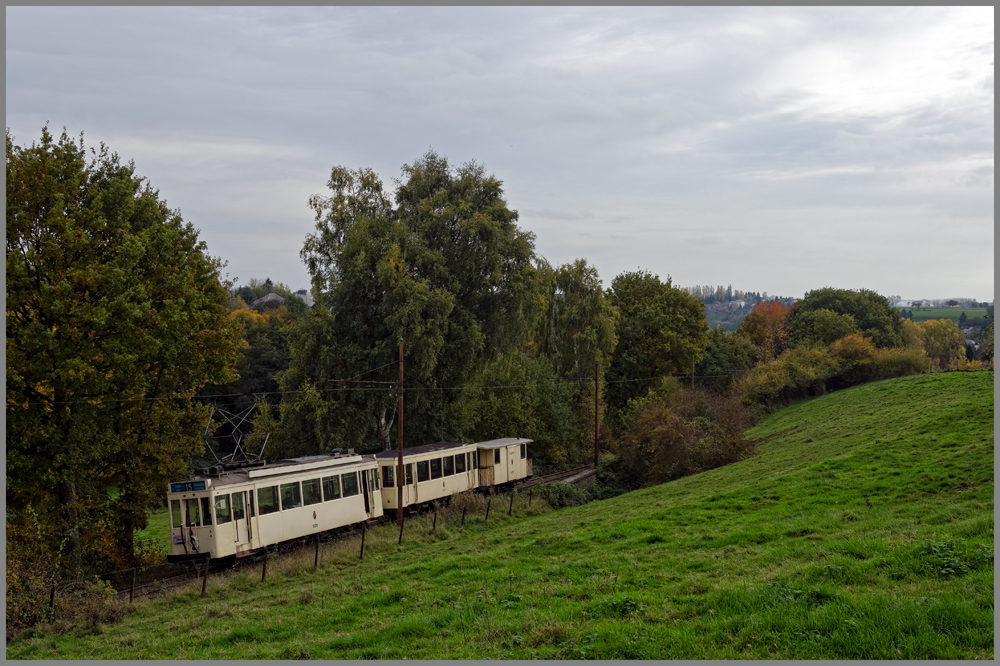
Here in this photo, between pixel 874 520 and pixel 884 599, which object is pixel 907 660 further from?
pixel 874 520

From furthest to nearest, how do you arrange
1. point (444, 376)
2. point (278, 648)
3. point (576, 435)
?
1. point (576, 435)
2. point (444, 376)
3. point (278, 648)

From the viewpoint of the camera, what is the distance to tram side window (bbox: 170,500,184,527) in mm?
21094

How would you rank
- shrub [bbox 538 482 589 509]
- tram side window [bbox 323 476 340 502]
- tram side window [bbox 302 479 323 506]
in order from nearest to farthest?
tram side window [bbox 302 479 323 506], tram side window [bbox 323 476 340 502], shrub [bbox 538 482 589 509]

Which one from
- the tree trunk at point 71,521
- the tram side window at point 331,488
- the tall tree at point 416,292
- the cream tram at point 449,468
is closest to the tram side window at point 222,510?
the tree trunk at point 71,521

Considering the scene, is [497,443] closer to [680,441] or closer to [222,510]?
[680,441]

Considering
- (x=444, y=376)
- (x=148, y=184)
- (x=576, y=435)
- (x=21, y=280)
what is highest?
(x=148, y=184)

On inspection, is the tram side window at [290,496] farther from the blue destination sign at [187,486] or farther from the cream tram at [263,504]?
the blue destination sign at [187,486]

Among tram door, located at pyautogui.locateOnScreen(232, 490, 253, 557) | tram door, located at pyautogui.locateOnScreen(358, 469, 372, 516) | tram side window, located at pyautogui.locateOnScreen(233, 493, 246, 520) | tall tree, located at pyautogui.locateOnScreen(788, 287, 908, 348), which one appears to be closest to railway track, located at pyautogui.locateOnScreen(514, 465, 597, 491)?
tram door, located at pyautogui.locateOnScreen(358, 469, 372, 516)

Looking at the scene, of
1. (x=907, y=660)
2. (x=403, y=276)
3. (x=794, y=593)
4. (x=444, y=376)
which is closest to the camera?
(x=907, y=660)

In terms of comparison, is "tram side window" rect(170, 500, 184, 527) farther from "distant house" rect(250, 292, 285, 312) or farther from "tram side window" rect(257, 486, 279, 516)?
"distant house" rect(250, 292, 285, 312)

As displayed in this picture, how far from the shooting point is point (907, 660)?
339 inches

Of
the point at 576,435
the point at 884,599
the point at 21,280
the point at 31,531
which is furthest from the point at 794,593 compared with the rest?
the point at 576,435

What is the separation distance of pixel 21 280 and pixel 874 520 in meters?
22.1

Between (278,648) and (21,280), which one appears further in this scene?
(21,280)
